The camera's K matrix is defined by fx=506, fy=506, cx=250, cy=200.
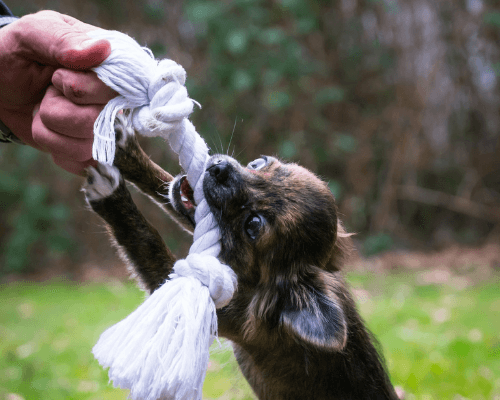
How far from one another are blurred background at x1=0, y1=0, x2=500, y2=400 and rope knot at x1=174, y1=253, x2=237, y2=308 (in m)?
6.13

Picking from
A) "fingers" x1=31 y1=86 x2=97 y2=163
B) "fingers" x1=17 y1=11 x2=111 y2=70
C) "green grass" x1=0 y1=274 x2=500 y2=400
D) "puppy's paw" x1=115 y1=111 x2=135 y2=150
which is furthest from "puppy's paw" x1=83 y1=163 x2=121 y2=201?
"green grass" x1=0 y1=274 x2=500 y2=400

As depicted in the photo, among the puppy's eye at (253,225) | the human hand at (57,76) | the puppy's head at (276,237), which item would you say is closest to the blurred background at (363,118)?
the puppy's head at (276,237)

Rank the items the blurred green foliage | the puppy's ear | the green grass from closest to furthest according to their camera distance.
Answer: the puppy's ear → the green grass → the blurred green foliage

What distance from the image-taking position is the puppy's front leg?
9.43ft

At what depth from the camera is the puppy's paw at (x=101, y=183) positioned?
9.33 ft

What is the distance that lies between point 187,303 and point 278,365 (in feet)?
3.85

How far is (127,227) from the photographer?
9.86 ft

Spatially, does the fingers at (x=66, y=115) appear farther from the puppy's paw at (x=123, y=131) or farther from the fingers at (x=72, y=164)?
the puppy's paw at (x=123, y=131)

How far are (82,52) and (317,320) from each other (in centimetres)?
167

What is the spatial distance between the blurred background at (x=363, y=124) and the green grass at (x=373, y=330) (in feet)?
4.94

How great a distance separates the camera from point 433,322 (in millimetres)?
5523

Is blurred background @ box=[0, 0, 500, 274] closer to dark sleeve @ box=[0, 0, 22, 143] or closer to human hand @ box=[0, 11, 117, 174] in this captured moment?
dark sleeve @ box=[0, 0, 22, 143]

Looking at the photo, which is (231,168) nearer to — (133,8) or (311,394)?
(311,394)

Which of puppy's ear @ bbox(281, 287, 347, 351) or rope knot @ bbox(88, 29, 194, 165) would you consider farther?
puppy's ear @ bbox(281, 287, 347, 351)
